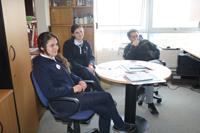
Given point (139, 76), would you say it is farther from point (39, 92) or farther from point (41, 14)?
point (41, 14)

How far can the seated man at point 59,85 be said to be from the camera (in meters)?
1.88

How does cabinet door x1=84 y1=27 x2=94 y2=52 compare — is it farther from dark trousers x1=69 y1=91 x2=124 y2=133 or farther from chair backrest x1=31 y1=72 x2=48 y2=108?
chair backrest x1=31 y1=72 x2=48 y2=108

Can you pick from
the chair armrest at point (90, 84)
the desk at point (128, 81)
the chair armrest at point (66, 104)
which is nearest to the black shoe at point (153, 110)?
the desk at point (128, 81)

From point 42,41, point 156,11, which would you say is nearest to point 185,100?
point 156,11

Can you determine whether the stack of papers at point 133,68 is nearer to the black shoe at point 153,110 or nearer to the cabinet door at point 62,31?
the black shoe at point 153,110

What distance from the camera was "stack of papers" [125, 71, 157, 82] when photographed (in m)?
2.17

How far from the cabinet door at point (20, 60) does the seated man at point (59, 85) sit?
21cm

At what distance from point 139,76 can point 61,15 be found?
220cm

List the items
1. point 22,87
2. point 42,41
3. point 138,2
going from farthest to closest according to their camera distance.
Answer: point 138,2, point 22,87, point 42,41

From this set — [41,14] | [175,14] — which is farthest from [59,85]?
[175,14]

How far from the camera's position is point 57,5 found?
12.7 ft

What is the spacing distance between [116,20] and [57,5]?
1.17m

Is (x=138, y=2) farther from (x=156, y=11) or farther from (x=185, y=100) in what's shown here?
(x=185, y=100)

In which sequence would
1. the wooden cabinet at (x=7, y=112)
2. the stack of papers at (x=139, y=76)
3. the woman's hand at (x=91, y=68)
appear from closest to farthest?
the wooden cabinet at (x=7, y=112), the stack of papers at (x=139, y=76), the woman's hand at (x=91, y=68)
